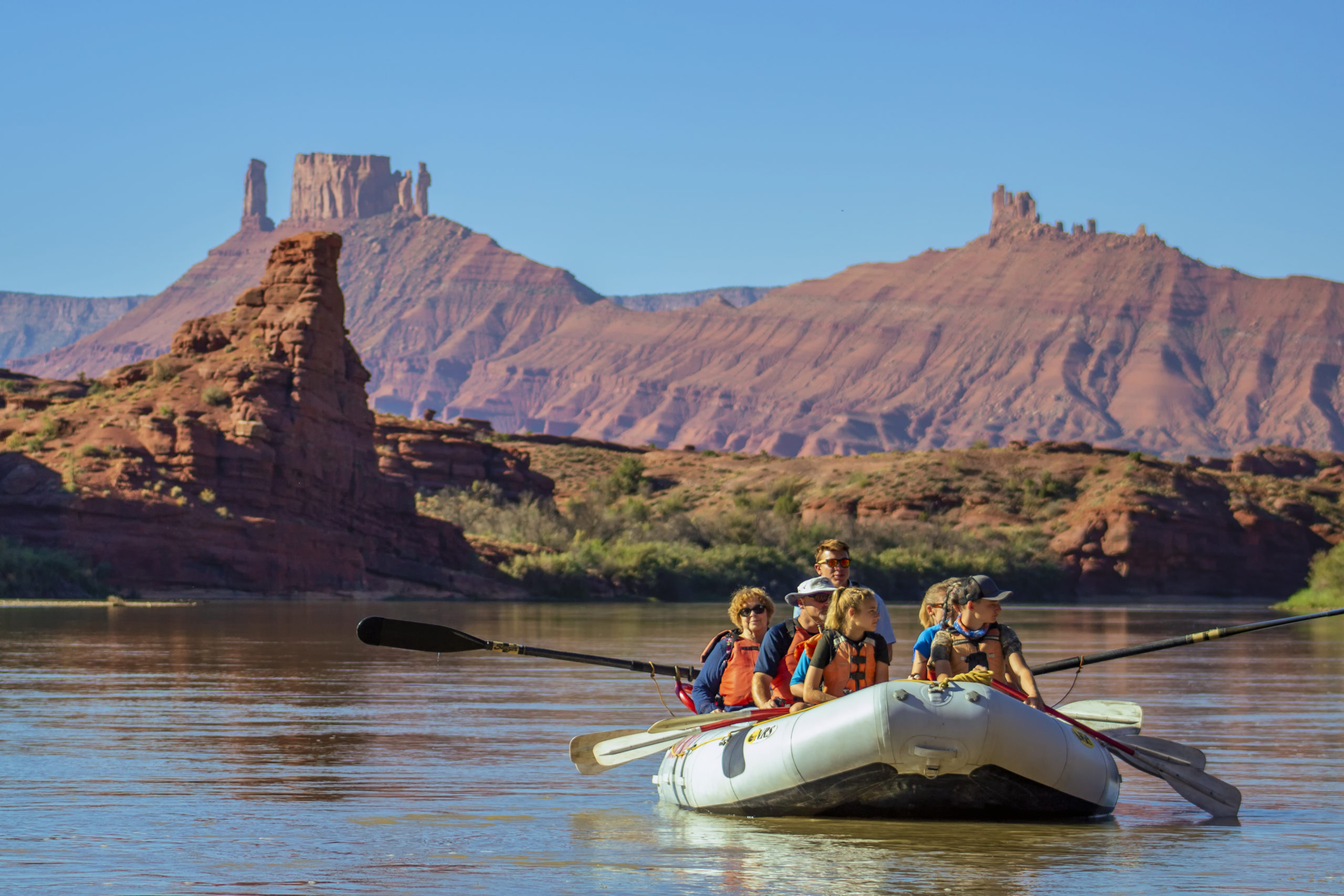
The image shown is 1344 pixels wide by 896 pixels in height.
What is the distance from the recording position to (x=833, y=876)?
10.2m

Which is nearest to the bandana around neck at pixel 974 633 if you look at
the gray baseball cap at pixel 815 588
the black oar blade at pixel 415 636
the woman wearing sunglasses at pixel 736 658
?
the gray baseball cap at pixel 815 588

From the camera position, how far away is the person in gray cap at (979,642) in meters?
11.9

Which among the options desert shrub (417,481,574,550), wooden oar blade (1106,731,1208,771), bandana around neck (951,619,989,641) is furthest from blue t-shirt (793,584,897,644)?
desert shrub (417,481,574,550)

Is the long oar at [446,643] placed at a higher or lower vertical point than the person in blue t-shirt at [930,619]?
lower

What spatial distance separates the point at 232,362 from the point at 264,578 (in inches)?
388

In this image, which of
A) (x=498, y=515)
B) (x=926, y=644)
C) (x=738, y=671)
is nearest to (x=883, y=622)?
(x=926, y=644)

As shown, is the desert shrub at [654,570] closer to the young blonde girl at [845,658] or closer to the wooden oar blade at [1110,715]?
the wooden oar blade at [1110,715]

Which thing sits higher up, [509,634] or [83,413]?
[83,413]

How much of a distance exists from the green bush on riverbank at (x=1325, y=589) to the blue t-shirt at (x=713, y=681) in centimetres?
4981

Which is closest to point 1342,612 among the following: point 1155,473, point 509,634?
point 509,634

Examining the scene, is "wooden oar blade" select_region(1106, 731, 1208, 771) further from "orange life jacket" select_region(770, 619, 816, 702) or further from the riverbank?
the riverbank

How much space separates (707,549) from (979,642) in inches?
2687

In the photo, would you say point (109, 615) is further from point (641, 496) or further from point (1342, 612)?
point (641, 496)

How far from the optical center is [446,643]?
1583cm
